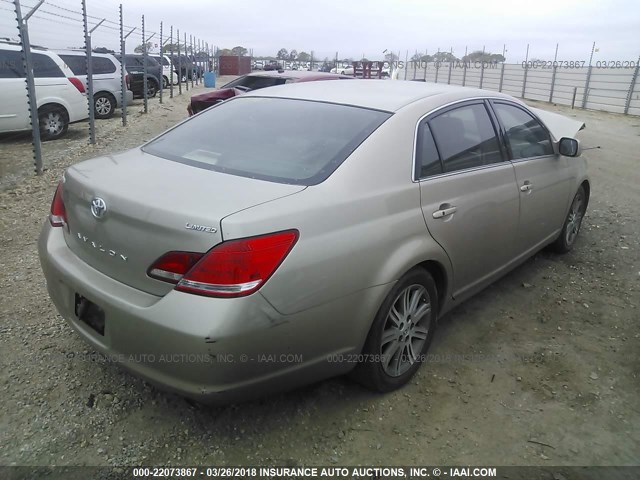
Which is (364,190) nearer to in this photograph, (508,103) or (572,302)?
(508,103)

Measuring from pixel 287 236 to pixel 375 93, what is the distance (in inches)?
58.6

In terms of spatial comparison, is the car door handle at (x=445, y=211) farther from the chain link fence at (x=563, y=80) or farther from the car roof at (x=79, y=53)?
the chain link fence at (x=563, y=80)

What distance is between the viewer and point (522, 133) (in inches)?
153

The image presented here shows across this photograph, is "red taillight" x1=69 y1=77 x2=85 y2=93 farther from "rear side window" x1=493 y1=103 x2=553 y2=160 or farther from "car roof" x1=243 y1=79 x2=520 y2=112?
"rear side window" x1=493 y1=103 x2=553 y2=160

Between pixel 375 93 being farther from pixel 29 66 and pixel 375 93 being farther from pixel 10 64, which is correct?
pixel 10 64

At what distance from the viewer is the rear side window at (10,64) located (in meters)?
8.79

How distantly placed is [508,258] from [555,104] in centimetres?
2188

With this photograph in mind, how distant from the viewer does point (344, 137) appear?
271cm

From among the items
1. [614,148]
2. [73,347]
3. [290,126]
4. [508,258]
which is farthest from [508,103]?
[614,148]

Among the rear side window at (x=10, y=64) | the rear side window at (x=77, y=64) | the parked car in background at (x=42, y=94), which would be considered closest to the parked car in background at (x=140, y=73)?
the rear side window at (x=77, y=64)

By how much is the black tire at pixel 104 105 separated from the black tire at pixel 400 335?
12194mm

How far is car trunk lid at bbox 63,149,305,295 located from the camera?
6.84 ft

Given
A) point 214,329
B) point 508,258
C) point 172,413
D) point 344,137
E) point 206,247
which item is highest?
point 344,137

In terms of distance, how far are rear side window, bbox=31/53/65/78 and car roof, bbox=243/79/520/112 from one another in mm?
7701
